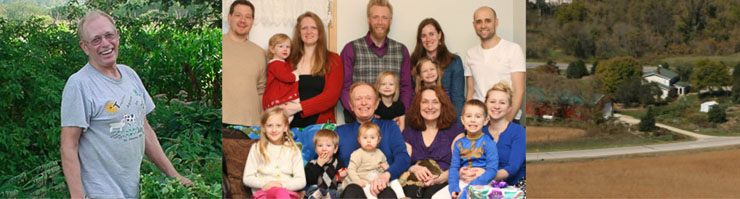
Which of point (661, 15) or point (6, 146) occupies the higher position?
point (661, 15)

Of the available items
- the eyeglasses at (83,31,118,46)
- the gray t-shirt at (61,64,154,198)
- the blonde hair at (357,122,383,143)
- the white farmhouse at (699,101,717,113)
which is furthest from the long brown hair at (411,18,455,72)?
the white farmhouse at (699,101,717,113)

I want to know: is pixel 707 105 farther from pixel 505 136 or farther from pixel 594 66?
pixel 505 136

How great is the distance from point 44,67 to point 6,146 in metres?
0.76

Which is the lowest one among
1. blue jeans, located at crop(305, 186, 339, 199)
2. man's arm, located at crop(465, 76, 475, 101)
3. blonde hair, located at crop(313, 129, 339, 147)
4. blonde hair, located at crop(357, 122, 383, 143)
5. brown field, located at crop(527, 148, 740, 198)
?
brown field, located at crop(527, 148, 740, 198)

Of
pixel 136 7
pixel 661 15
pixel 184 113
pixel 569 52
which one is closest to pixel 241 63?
pixel 184 113

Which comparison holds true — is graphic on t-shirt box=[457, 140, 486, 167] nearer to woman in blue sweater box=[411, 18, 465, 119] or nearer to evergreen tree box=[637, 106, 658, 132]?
woman in blue sweater box=[411, 18, 465, 119]

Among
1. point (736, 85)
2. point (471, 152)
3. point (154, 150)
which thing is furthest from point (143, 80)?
point (736, 85)

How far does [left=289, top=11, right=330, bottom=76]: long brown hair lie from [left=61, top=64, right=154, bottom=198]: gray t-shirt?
1.38 m

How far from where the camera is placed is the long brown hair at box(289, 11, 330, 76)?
725cm

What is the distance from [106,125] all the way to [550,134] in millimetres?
5402

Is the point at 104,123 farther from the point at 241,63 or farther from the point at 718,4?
the point at 718,4

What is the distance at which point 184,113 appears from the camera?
26.1ft

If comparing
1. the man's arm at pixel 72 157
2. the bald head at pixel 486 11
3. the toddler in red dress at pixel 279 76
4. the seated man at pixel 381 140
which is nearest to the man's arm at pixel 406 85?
the seated man at pixel 381 140

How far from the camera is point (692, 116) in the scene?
9.77 metres
